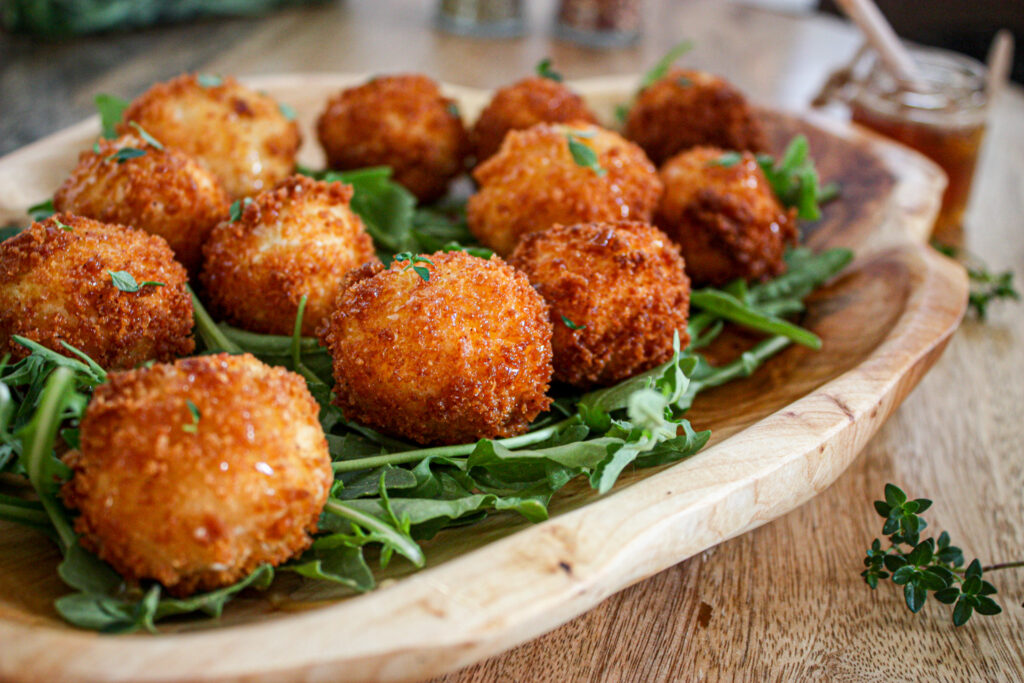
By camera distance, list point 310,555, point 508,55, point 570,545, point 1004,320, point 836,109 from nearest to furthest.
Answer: point 570,545 → point 310,555 → point 1004,320 → point 836,109 → point 508,55

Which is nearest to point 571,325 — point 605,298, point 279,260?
point 605,298

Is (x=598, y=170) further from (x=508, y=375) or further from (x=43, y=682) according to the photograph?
(x=43, y=682)

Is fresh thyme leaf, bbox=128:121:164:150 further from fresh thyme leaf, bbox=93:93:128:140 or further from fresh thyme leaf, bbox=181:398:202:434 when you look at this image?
fresh thyme leaf, bbox=181:398:202:434

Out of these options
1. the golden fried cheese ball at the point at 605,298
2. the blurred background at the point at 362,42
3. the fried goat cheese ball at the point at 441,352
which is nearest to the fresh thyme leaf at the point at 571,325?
the golden fried cheese ball at the point at 605,298

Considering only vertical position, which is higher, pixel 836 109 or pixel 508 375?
pixel 508 375

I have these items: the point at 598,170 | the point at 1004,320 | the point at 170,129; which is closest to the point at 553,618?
the point at 598,170

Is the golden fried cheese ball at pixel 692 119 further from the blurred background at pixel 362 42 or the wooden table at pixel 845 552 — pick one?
the blurred background at pixel 362 42
